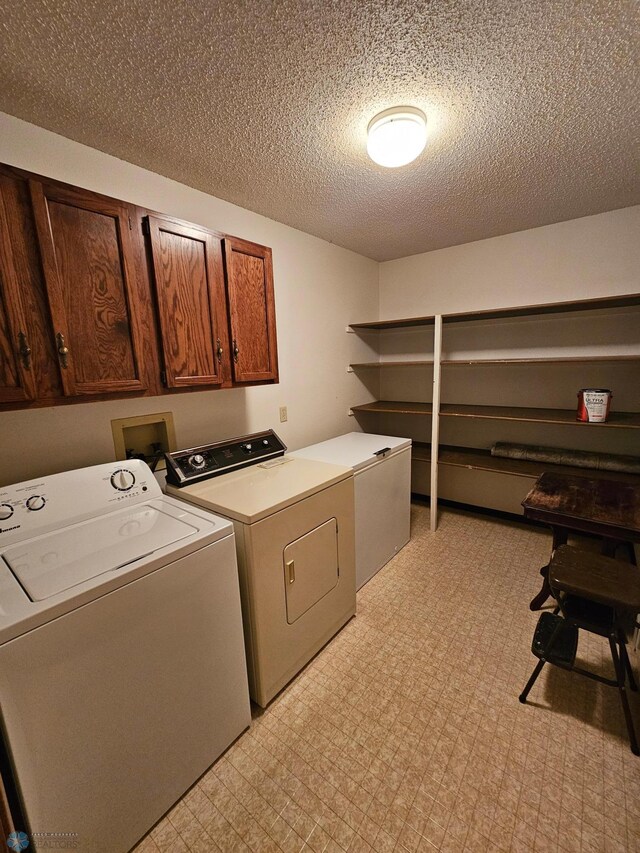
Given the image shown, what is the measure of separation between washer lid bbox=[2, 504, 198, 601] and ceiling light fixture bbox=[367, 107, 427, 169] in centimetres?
176

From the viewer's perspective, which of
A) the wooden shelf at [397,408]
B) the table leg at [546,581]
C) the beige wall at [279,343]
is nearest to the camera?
the beige wall at [279,343]

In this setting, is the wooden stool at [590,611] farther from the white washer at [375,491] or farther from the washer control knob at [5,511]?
the washer control knob at [5,511]

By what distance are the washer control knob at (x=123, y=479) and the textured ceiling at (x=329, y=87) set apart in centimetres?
144

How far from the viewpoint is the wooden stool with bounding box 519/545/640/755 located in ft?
4.31

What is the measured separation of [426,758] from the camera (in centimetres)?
130

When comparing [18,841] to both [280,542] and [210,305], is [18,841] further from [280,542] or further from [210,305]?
[210,305]

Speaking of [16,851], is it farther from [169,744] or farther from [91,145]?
[91,145]

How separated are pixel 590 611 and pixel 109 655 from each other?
1.85 m

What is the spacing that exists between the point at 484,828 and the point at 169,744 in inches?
42.1

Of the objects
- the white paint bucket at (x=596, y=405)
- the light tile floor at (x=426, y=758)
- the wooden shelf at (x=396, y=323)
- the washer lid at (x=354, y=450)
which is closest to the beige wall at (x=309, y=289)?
the wooden shelf at (x=396, y=323)

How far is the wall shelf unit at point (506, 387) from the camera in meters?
2.54

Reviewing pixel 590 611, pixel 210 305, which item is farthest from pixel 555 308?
pixel 210 305

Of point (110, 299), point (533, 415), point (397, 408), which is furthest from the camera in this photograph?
point (397, 408)

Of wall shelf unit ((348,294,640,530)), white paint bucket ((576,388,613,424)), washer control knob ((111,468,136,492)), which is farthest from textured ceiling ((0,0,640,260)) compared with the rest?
washer control knob ((111,468,136,492))
